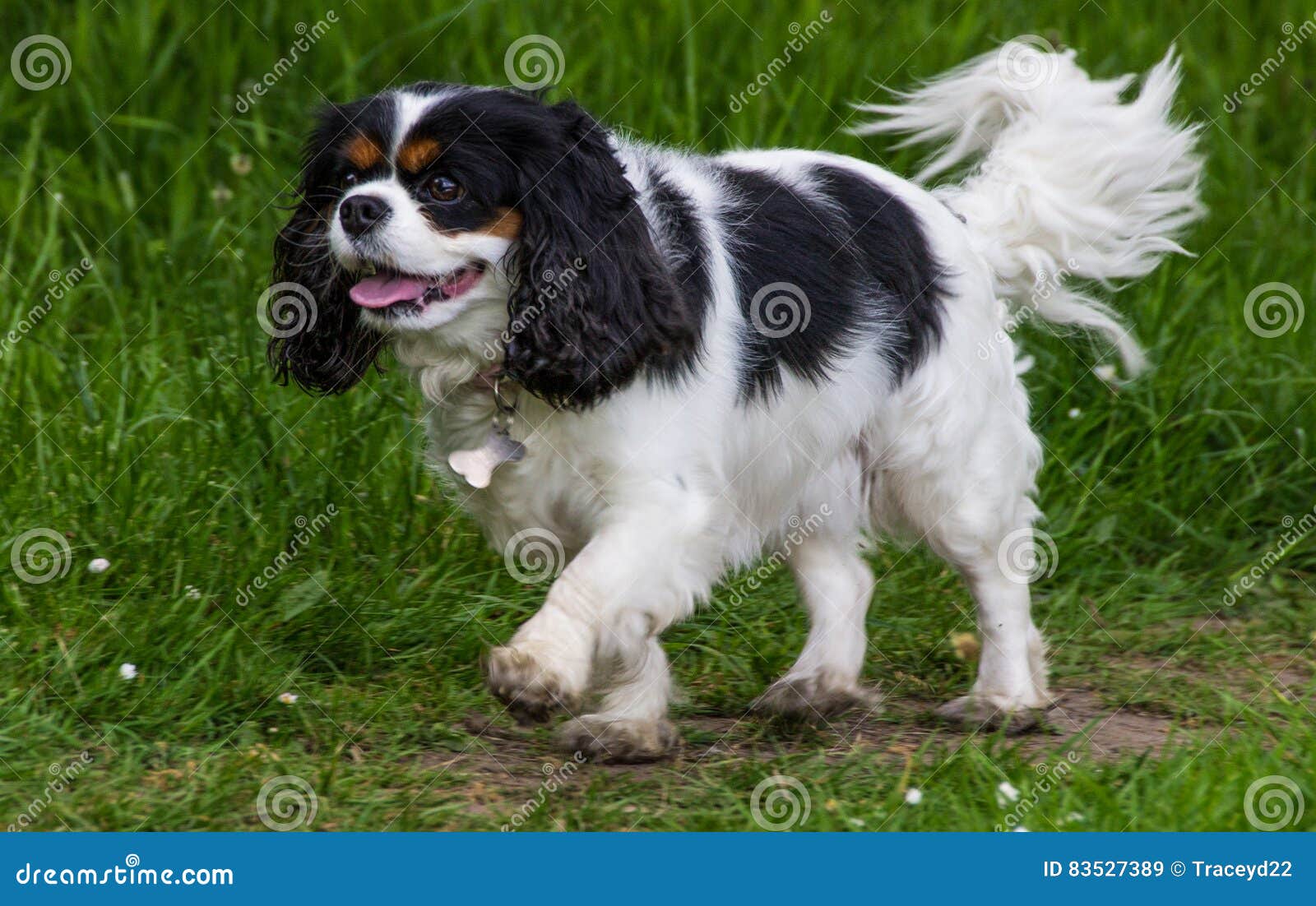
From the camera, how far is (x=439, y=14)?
6.47 meters

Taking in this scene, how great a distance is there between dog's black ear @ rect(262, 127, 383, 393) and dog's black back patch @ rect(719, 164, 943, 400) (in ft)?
2.60

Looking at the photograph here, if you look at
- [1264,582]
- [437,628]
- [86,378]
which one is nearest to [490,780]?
[437,628]

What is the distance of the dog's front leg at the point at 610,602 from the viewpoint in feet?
10.3

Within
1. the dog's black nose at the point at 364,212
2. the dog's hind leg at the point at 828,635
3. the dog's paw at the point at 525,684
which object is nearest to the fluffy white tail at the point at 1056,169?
the dog's hind leg at the point at 828,635

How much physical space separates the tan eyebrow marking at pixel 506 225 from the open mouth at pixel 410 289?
75 millimetres

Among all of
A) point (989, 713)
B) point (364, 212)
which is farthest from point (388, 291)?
point (989, 713)

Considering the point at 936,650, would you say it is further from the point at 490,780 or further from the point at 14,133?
the point at 14,133

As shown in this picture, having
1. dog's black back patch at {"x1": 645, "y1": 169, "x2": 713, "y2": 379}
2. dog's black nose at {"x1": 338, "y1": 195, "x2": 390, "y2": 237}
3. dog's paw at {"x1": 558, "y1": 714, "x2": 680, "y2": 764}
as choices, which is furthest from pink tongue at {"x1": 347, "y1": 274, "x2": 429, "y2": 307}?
dog's paw at {"x1": 558, "y1": 714, "x2": 680, "y2": 764}

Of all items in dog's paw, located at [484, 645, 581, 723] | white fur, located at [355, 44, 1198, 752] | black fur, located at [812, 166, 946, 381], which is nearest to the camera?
dog's paw, located at [484, 645, 581, 723]

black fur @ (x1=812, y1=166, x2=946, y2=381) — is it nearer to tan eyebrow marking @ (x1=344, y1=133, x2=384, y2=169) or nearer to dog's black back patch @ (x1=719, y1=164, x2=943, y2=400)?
dog's black back patch @ (x1=719, y1=164, x2=943, y2=400)

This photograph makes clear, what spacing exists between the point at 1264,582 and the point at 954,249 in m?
1.59

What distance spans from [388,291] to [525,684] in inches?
→ 30.4

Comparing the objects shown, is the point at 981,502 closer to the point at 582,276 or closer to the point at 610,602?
the point at 610,602

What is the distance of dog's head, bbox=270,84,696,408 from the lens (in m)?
3.18
